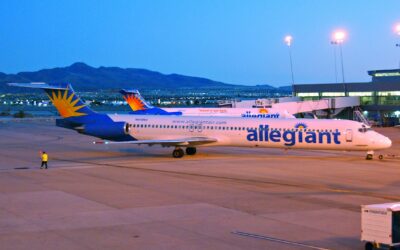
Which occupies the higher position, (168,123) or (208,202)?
(168,123)

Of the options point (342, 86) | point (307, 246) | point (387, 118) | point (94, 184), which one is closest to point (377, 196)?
point (307, 246)

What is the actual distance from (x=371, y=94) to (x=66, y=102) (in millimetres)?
46532

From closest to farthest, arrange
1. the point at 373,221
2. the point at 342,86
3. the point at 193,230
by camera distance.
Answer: the point at 373,221, the point at 193,230, the point at 342,86

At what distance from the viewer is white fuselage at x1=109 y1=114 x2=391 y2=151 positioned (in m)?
32.4

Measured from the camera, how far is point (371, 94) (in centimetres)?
7356

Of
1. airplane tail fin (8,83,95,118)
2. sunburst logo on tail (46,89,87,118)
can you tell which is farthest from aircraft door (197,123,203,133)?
sunburst logo on tail (46,89,87,118)

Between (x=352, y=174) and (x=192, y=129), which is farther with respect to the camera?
(x=192, y=129)

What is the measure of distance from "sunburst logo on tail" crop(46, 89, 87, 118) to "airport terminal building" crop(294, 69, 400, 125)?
4202 cm

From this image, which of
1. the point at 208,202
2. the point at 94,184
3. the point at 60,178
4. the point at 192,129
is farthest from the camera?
the point at 192,129

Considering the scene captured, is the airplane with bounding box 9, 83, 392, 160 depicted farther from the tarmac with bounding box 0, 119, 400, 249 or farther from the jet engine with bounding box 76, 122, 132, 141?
the tarmac with bounding box 0, 119, 400, 249

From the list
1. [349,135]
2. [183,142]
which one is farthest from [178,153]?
[349,135]

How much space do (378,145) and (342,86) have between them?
46636 mm

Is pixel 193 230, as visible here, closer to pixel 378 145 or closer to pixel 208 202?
pixel 208 202

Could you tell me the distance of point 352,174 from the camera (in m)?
27.4
